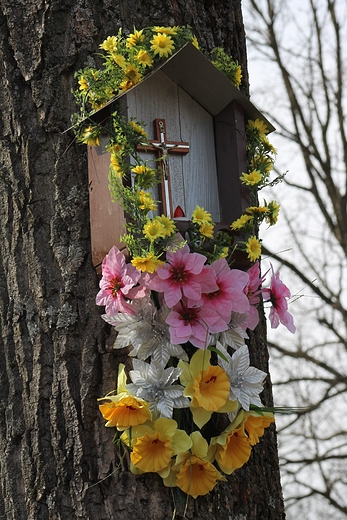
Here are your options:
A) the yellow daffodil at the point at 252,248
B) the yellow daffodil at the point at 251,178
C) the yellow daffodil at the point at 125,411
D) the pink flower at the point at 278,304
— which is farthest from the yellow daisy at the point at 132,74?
the yellow daffodil at the point at 125,411

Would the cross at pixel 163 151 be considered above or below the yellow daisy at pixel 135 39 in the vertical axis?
below

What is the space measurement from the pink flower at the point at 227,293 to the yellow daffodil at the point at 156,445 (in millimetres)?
275

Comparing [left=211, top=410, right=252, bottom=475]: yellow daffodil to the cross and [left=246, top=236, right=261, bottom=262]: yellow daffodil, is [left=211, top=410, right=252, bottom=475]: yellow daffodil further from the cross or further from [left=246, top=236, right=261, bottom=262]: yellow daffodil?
the cross

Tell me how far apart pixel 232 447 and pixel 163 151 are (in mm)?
703

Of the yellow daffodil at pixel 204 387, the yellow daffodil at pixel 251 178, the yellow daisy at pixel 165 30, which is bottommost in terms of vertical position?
the yellow daffodil at pixel 204 387

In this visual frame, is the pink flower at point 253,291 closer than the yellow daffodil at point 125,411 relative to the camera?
No

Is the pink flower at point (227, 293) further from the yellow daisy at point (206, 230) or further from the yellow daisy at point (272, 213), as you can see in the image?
the yellow daisy at point (272, 213)

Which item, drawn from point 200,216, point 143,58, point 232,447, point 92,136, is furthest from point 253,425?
point 143,58

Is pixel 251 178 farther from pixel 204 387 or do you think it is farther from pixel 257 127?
pixel 204 387

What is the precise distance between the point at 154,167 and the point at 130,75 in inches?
8.8

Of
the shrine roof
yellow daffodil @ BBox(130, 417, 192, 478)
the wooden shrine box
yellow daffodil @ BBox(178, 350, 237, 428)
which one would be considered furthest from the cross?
yellow daffodil @ BBox(130, 417, 192, 478)

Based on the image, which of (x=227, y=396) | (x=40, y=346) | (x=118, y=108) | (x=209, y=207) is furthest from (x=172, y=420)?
(x=118, y=108)

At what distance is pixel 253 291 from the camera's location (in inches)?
71.0

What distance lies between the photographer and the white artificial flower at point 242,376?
1.73m
